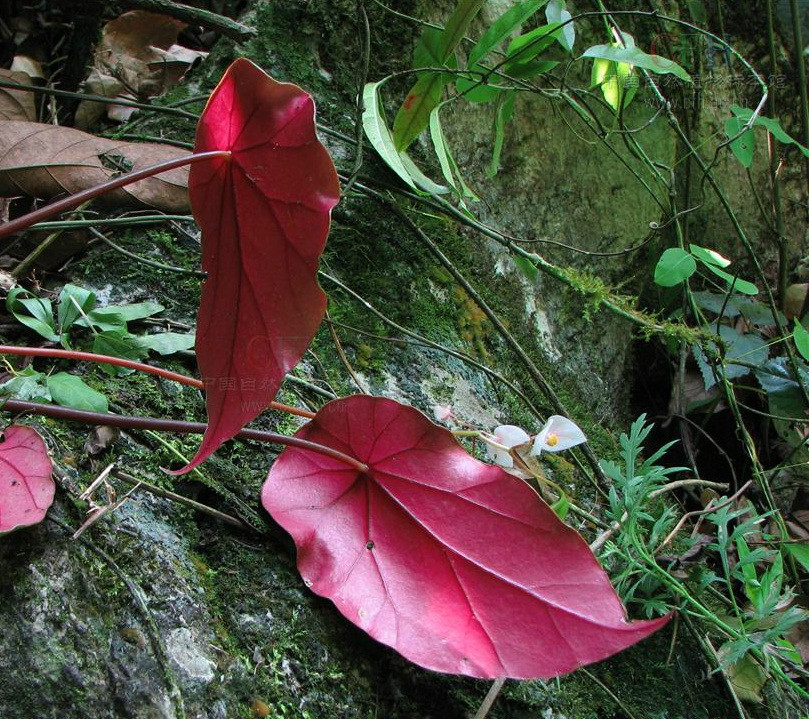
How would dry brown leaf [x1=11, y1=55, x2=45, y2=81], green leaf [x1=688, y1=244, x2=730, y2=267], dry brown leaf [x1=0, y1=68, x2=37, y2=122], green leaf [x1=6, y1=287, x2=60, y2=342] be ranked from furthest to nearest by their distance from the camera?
dry brown leaf [x1=11, y1=55, x2=45, y2=81], green leaf [x1=688, y1=244, x2=730, y2=267], dry brown leaf [x1=0, y1=68, x2=37, y2=122], green leaf [x1=6, y1=287, x2=60, y2=342]

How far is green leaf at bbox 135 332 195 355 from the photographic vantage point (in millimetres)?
777

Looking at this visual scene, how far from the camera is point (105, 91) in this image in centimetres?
138

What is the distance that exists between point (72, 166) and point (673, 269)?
91cm

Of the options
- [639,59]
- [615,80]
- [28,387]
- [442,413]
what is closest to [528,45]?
[639,59]

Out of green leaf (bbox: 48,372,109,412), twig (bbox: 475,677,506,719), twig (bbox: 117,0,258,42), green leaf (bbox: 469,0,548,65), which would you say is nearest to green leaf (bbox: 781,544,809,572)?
twig (bbox: 475,677,506,719)

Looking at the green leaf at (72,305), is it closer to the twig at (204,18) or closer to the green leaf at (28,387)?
the green leaf at (28,387)

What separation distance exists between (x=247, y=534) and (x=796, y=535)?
1.13 m

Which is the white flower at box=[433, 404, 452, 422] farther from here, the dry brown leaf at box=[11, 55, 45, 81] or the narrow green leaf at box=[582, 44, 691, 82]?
the dry brown leaf at box=[11, 55, 45, 81]

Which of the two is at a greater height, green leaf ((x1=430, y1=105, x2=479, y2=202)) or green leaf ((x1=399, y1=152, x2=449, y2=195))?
green leaf ((x1=430, y1=105, x2=479, y2=202))

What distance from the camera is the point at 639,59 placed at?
1.00 metres

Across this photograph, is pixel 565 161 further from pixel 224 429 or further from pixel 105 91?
pixel 224 429

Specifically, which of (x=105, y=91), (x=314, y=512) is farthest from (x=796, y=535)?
(x=105, y=91)

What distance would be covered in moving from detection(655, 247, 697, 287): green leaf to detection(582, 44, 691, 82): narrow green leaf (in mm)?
305

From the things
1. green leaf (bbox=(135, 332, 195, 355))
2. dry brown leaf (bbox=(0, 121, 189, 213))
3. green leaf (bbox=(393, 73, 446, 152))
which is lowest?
green leaf (bbox=(135, 332, 195, 355))
